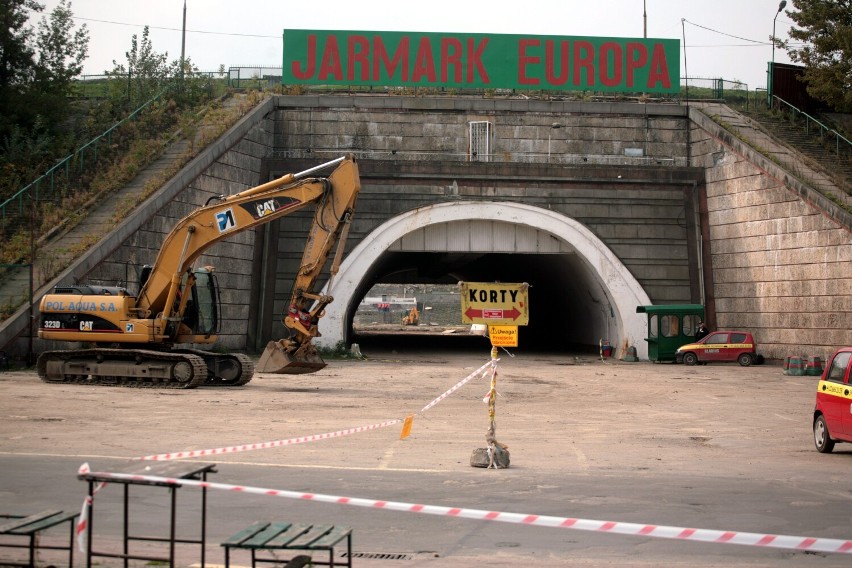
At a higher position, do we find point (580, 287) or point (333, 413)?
point (580, 287)

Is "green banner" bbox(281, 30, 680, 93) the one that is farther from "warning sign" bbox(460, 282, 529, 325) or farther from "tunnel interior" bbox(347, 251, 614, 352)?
"warning sign" bbox(460, 282, 529, 325)

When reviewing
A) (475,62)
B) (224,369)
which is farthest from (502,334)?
(475,62)

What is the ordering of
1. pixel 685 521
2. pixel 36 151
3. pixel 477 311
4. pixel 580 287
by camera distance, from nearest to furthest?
pixel 685 521, pixel 477 311, pixel 36 151, pixel 580 287

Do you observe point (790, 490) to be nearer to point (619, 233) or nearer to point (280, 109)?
point (619, 233)

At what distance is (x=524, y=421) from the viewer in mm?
18188

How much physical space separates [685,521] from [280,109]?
31906 millimetres

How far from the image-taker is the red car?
3466 cm

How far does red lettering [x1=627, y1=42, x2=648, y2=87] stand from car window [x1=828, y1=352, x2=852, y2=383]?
2710 cm

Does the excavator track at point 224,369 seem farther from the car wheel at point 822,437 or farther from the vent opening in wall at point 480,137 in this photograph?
the vent opening in wall at point 480,137

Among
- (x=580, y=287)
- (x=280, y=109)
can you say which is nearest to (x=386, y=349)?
(x=580, y=287)

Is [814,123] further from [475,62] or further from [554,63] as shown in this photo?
[475,62]

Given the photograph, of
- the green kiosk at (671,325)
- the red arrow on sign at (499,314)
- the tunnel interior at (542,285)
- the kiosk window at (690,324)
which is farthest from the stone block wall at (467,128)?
the red arrow on sign at (499,314)

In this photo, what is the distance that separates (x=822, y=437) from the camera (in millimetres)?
14625

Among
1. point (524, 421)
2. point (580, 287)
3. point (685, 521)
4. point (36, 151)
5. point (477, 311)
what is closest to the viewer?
point (685, 521)
